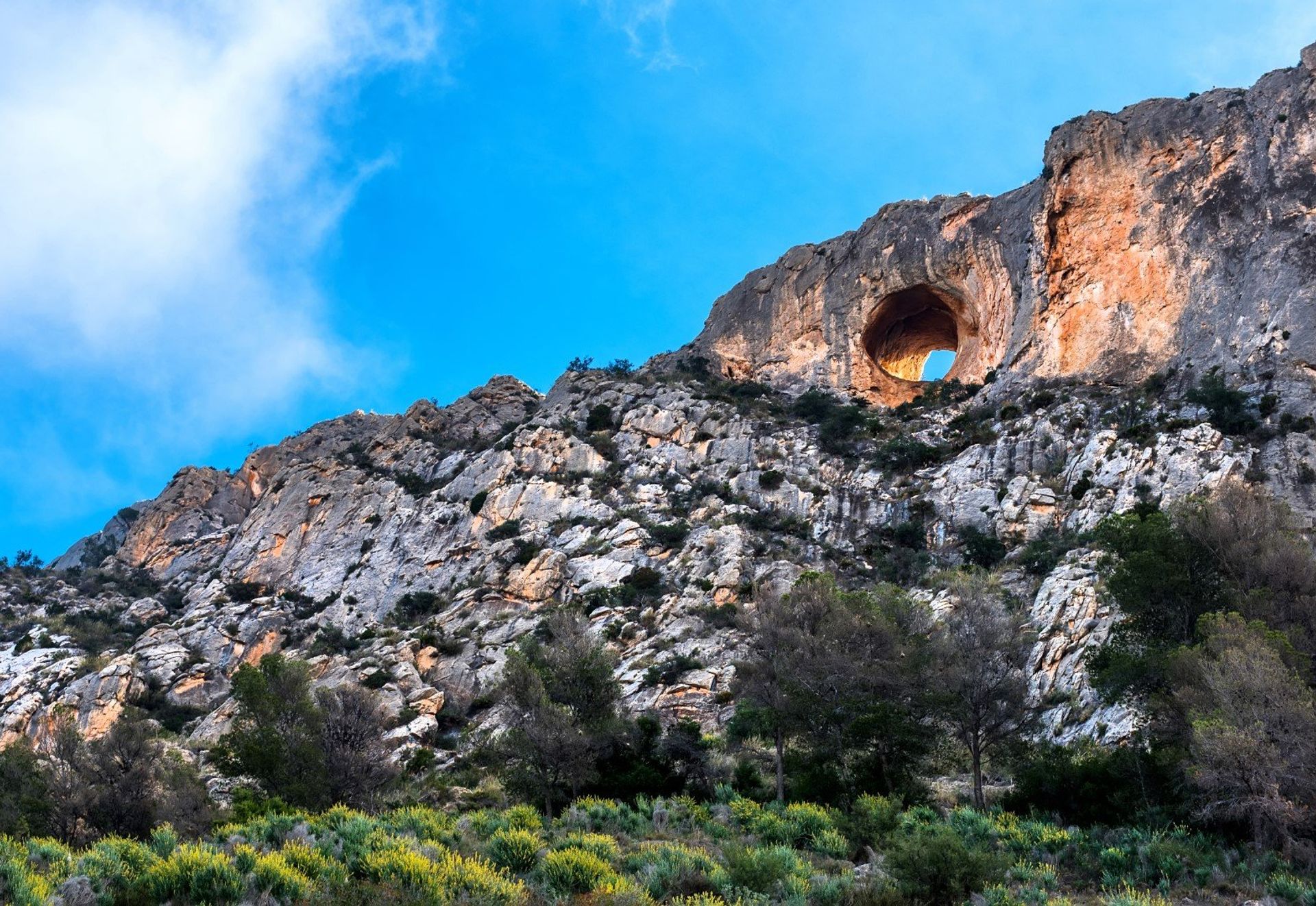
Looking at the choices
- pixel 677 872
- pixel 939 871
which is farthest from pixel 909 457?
pixel 677 872

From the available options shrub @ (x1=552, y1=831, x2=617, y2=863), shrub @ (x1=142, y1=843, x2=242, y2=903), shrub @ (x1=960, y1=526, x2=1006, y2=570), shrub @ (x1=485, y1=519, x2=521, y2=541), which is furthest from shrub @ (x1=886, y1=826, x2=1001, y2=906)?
shrub @ (x1=485, y1=519, x2=521, y2=541)

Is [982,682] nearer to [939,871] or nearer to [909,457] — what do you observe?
[939,871]

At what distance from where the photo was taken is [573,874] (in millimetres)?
11547

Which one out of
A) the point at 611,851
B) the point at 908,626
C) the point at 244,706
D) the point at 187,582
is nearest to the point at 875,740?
the point at 908,626

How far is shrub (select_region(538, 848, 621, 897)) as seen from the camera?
11297 millimetres

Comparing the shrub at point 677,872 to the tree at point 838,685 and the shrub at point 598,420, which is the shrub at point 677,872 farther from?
the shrub at point 598,420

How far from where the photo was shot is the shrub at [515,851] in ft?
42.1

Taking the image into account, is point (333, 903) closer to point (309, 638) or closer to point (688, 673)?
point (688, 673)

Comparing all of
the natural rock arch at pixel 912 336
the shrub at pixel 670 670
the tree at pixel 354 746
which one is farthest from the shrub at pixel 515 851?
the natural rock arch at pixel 912 336

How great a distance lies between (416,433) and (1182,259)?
51.4 meters

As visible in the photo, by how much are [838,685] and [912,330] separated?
46.8 m

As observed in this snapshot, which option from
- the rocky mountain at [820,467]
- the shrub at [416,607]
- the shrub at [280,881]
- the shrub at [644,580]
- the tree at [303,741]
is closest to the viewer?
the shrub at [280,881]

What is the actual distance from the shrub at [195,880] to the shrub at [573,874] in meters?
3.83

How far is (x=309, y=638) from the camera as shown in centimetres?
4569
